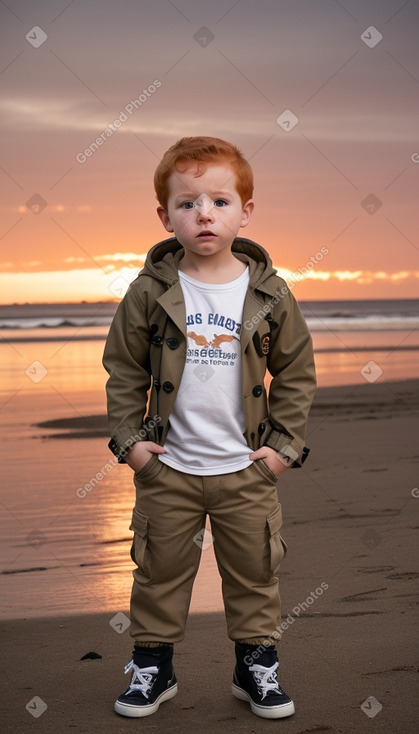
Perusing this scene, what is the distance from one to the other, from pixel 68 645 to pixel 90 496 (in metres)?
2.14

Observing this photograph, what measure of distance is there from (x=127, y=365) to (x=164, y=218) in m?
0.50

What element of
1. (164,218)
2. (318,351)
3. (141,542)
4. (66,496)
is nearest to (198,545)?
(141,542)

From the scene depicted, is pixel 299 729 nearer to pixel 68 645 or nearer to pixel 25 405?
pixel 68 645

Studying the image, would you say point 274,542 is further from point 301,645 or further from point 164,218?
point 164,218

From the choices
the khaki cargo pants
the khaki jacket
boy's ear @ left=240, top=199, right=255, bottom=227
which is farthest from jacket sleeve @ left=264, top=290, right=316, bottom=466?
boy's ear @ left=240, top=199, right=255, bottom=227

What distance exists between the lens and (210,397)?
2912 millimetres

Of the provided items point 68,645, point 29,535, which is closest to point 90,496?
point 29,535

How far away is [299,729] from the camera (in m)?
2.73

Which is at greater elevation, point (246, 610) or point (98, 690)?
point (246, 610)

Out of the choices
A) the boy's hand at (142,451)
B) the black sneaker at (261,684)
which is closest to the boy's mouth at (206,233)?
the boy's hand at (142,451)

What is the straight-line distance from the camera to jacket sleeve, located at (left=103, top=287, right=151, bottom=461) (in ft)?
9.66

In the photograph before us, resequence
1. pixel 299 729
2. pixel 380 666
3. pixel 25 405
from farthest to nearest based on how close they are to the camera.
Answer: pixel 25 405 → pixel 380 666 → pixel 299 729

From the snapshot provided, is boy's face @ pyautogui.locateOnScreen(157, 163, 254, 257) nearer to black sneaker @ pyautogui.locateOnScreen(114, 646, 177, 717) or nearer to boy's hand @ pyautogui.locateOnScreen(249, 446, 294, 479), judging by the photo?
boy's hand @ pyautogui.locateOnScreen(249, 446, 294, 479)

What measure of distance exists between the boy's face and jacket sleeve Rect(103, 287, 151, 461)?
10.4 inches
